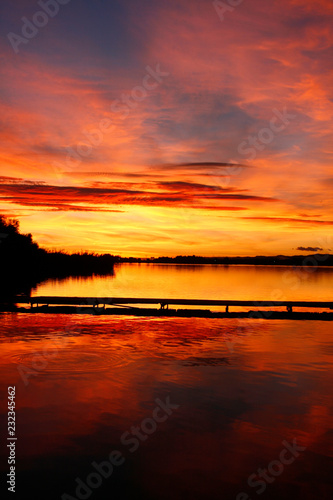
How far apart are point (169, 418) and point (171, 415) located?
0.19 meters

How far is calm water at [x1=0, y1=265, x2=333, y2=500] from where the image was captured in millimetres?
7816

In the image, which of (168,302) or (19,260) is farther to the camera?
(19,260)

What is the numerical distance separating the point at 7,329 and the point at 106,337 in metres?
5.39

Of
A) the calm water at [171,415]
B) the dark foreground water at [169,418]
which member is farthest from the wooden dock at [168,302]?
the dark foreground water at [169,418]

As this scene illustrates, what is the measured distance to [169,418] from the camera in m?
10.7

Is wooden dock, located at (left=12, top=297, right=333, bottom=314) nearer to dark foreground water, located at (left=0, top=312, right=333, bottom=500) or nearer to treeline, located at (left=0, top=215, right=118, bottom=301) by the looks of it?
dark foreground water, located at (left=0, top=312, right=333, bottom=500)

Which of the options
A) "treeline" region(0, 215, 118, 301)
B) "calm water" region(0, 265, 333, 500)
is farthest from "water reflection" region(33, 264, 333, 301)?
"calm water" region(0, 265, 333, 500)

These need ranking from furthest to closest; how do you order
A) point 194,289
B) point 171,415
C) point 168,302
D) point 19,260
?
point 19,260, point 194,289, point 168,302, point 171,415

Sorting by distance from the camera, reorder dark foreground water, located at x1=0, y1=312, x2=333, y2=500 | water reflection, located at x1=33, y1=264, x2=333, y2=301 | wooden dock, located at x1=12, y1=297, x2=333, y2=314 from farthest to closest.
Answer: water reflection, located at x1=33, y1=264, x2=333, y2=301 → wooden dock, located at x1=12, y1=297, x2=333, y2=314 → dark foreground water, located at x1=0, y1=312, x2=333, y2=500

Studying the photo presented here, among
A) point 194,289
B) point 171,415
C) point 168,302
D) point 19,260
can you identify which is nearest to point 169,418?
point 171,415

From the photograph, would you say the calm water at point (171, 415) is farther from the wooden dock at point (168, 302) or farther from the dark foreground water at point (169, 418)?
the wooden dock at point (168, 302)

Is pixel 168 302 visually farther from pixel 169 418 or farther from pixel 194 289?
pixel 194 289

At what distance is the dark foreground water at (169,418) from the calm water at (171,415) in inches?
1.3

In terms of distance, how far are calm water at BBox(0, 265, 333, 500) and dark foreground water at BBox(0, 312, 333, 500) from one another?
0.11 ft
